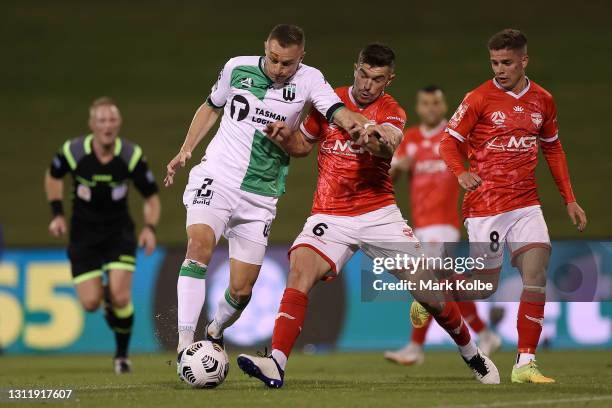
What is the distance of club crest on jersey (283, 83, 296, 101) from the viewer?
7484 mm

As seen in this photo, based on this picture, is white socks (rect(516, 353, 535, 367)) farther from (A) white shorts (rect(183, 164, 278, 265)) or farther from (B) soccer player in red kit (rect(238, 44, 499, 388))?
(A) white shorts (rect(183, 164, 278, 265))

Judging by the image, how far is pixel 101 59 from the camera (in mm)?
23016

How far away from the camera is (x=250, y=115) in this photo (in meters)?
7.53

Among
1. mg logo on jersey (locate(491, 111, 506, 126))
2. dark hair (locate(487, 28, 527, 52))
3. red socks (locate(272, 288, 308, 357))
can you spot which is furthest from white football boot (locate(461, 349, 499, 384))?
dark hair (locate(487, 28, 527, 52))

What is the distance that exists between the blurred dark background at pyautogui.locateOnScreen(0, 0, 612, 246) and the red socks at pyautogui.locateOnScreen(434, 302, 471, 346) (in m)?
8.52

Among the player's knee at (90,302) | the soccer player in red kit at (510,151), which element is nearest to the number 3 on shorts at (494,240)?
the soccer player in red kit at (510,151)

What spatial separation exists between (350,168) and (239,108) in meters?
0.88

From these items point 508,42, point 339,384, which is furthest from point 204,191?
point 508,42

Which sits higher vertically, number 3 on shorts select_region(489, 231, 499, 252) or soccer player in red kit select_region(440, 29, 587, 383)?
soccer player in red kit select_region(440, 29, 587, 383)

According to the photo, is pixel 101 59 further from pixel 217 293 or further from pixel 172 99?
pixel 217 293

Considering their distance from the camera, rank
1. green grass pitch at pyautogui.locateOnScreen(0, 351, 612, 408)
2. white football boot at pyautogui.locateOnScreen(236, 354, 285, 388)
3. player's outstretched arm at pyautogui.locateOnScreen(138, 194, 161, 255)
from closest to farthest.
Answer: green grass pitch at pyautogui.locateOnScreen(0, 351, 612, 408), white football boot at pyautogui.locateOnScreen(236, 354, 285, 388), player's outstretched arm at pyautogui.locateOnScreen(138, 194, 161, 255)

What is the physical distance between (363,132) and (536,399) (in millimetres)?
1809

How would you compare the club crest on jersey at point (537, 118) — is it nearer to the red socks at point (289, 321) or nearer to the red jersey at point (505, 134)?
the red jersey at point (505, 134)

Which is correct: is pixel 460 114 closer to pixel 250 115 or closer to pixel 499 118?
pixel 499 118
